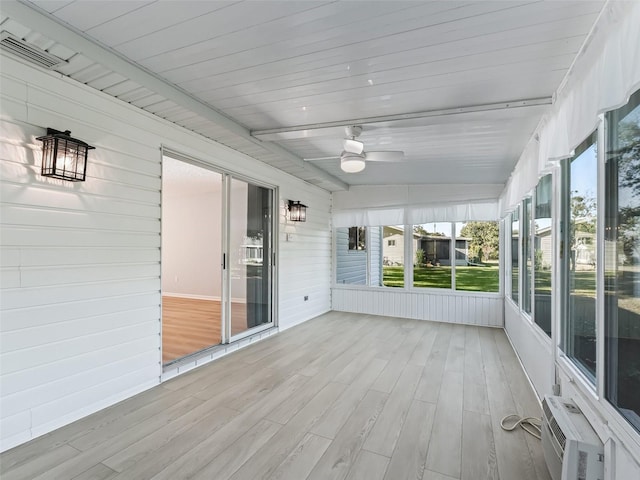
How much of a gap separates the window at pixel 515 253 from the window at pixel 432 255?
127cm

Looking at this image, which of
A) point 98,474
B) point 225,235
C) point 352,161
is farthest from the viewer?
point 225,235

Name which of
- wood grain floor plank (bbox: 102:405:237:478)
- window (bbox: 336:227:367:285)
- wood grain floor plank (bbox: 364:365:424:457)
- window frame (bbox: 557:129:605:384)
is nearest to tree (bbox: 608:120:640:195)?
window frame (bbox: 557:129:605:384)

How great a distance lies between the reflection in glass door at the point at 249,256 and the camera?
4.30m

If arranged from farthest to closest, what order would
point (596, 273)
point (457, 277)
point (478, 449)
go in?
point (457, 277) → point (478, 449) → point (596, 273)

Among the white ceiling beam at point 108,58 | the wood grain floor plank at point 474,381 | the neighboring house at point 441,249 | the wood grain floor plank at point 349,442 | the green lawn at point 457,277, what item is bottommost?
the wood grain floor plank at point 474,381

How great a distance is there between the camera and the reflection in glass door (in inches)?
169

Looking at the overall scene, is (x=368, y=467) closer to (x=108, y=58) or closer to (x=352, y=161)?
(x=352, y=161)

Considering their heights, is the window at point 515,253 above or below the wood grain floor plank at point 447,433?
above

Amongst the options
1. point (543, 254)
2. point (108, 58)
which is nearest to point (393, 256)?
point (543, 254)

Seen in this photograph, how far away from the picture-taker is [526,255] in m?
3.88

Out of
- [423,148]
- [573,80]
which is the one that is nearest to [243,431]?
[573,80]

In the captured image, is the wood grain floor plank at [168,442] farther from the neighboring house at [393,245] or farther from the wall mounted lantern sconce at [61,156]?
the neighboring house at [393,245]

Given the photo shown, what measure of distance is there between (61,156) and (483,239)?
6101mm

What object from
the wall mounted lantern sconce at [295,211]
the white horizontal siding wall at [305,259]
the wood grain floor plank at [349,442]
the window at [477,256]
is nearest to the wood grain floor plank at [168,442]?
the wood grain floor plank at [349,442]
